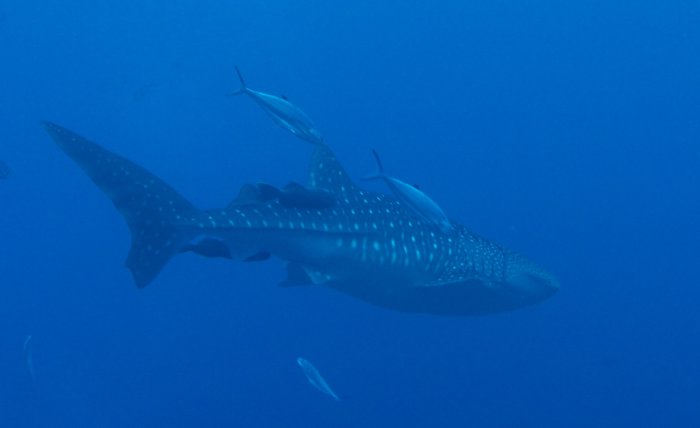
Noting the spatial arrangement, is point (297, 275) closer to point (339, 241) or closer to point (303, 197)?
point (339, 241)

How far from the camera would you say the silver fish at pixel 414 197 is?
5035 millimetres

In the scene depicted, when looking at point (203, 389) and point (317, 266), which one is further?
point (203, 389)

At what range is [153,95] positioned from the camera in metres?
39.2

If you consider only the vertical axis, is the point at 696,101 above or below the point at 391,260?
above

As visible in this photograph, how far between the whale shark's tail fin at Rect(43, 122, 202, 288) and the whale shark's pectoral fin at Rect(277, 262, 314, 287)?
4.22ft

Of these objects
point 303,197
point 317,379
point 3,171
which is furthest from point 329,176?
point 3,171

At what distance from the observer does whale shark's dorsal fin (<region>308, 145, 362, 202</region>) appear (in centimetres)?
611

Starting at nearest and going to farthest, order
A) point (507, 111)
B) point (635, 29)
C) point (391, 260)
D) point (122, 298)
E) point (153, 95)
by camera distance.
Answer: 1. point (391, 260)
2. point (122, 298)
3. point (507, 111)
4. point (635, 29)
5. point (153, 95)

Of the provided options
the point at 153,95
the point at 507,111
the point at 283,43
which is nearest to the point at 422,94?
the point at 507,111

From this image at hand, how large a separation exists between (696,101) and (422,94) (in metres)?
12.5

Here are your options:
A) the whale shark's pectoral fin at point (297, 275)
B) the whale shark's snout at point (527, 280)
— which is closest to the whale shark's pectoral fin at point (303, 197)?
the whale shark's pectoral fin at point (297, 275)

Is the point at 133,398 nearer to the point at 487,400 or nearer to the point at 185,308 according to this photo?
the point at 185,308

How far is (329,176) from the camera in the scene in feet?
20.2

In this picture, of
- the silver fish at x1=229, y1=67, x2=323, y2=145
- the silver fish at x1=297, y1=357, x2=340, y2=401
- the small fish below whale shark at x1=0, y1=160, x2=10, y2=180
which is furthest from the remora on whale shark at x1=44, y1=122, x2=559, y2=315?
the small fish below whale shark at x1=0, y1=160, x2=10, y2=180
